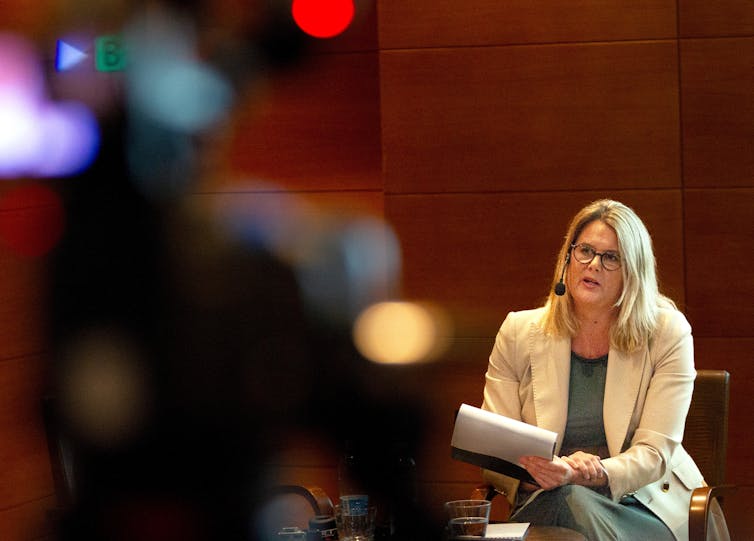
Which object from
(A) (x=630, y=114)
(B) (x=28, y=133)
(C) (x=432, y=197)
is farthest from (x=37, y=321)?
(A) (x=630, y=114)

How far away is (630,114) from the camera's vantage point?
4.46 metres

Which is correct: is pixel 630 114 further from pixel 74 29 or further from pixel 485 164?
pixel 74 29

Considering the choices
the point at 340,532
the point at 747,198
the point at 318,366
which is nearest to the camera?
the point at 340,532

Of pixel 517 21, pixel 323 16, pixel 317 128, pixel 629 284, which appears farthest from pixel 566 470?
pixel 323 16

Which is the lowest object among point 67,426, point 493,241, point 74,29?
point 67,426

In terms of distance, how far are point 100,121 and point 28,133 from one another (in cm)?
36

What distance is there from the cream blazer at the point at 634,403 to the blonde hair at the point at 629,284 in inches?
1.7

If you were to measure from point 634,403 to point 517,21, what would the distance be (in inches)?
78.1

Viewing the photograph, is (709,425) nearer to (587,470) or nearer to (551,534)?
(587,470)

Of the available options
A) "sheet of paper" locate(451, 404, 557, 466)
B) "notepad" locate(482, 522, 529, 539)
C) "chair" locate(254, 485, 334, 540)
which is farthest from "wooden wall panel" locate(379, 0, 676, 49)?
"notepad" locate(482, 522, 529, 539)

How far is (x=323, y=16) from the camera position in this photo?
4855 mm

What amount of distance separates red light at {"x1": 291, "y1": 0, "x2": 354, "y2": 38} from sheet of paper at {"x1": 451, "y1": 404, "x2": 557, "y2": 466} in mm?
2470

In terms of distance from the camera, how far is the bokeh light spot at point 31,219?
4766 mm

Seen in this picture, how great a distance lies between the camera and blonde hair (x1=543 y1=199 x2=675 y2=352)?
339 centimetres
